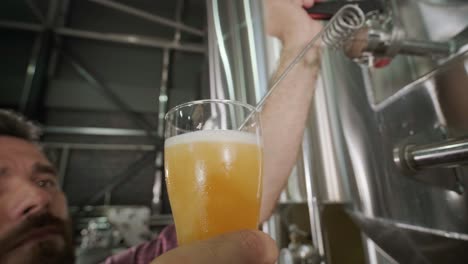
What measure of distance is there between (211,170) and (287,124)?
0.87ft

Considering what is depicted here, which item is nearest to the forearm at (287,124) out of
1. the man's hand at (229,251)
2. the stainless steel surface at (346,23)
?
the stainless steel surface at (346,23)

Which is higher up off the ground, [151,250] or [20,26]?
[20,26]

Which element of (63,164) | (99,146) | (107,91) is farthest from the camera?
(107,91)

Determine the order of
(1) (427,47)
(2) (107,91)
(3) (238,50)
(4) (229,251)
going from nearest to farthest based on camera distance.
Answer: (4) (229,251)
(1) (427,47)
(3) (238,50)
(2) (107,91)

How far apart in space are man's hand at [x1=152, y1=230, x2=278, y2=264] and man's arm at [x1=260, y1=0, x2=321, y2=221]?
0.28 metres

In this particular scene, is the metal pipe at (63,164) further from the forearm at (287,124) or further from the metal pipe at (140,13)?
the forearm at (287,124)

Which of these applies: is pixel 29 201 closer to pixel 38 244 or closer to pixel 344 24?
pixel 38 244

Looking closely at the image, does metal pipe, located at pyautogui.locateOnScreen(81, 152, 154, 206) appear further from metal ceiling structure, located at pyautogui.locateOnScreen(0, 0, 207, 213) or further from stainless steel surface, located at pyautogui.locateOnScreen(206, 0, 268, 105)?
stainless steel surface, located at pyautogui.locateOnScreen(206, 0, 268, 105)

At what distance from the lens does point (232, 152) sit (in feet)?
1.01

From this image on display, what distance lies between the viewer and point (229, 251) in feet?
0.69

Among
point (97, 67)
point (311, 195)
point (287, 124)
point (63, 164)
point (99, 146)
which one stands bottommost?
point (311, 195)

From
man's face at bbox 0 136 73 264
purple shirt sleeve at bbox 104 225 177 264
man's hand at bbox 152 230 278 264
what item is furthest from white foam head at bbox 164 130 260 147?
man's face at bbox 0 136 73 264

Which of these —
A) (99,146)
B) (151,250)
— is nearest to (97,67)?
(99,146)

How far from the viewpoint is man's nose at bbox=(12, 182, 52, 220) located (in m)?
0.69
